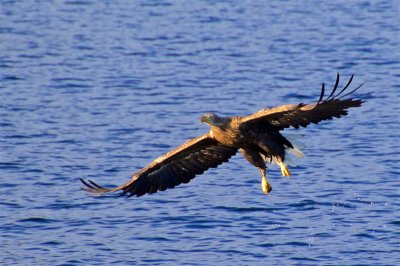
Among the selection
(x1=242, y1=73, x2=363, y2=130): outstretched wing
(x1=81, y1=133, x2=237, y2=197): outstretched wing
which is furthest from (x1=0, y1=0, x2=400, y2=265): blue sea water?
(x1=242, y1=73, x2=363, y2=130): outstretched wing

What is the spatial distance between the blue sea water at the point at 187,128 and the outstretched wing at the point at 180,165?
31.0 inches

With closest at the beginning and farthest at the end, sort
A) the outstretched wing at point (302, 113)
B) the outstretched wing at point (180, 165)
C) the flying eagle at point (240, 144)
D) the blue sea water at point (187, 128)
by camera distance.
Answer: the outstretched wing at point (302, 113)
the flying eagle at point (240, 144)
the outstretched wing at point (180, 165)
the blue sea water at point (187, 128)

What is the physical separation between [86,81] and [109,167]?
4.77 metres

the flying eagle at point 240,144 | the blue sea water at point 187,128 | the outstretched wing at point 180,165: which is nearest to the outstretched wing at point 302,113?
the flying eagle at point 240,144

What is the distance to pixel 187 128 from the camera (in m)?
16.1

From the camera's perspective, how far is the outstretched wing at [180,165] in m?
11.3

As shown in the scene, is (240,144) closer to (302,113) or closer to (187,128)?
(302,113)

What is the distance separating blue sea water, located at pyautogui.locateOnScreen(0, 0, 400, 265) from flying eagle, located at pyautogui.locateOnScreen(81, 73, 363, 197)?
2.78ft

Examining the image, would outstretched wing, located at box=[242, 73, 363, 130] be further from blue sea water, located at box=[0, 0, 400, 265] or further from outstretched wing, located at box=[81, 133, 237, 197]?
blue sea water, located at box=[0, 0, 400, 265]

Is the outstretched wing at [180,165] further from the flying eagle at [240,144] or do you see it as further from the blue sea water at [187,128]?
the blue sea water at [187,128]

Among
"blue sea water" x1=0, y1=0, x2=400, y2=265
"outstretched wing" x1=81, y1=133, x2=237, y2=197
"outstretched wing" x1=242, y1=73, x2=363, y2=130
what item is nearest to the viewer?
"outstretched wing" x1=242, y1=73, x2=363, y2=130

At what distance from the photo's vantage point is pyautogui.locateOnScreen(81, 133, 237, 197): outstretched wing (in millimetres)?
11266

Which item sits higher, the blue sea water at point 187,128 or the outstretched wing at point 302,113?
the outstretched wing at point 302,113

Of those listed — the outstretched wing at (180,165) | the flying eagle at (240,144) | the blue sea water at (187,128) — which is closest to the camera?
the flying eagle at (240,144)
